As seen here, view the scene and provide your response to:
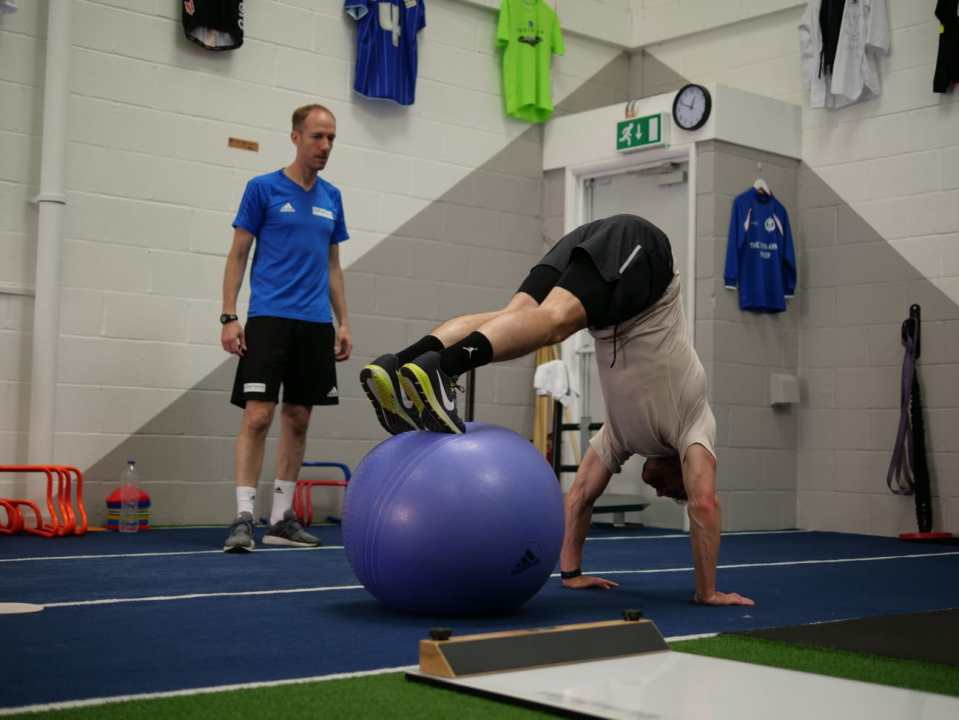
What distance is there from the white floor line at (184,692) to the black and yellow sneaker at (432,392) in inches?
30.2

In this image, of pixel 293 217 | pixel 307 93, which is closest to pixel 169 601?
pixel 293 217

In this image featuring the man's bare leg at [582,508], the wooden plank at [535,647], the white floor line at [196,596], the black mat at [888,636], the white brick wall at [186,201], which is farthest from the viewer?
the white brick wall at [186,201]

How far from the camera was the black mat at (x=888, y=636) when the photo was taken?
9.23 feet

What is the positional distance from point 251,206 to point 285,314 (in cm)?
47

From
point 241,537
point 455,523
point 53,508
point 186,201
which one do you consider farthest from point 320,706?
point 186,201

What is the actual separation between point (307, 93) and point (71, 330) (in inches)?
72.7

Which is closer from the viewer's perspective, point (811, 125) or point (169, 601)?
point (169, 601)

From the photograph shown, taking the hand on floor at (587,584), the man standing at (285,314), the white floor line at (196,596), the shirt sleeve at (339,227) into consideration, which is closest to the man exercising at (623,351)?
the hand on floor at (587,584)

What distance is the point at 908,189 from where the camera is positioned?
6.95 meters

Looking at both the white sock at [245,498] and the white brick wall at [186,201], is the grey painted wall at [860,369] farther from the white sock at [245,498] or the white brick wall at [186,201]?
the white sock at [245,498]

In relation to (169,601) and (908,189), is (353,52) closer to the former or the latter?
(908,189)

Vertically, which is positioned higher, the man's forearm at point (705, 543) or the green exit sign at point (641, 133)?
the green exit sign at point (641, 133)

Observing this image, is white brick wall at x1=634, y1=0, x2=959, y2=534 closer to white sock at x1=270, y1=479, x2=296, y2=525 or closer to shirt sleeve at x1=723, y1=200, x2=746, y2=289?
shirt sleeve at x1=723, y1=200, x2=746, y2=289

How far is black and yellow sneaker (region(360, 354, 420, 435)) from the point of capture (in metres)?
3.14
